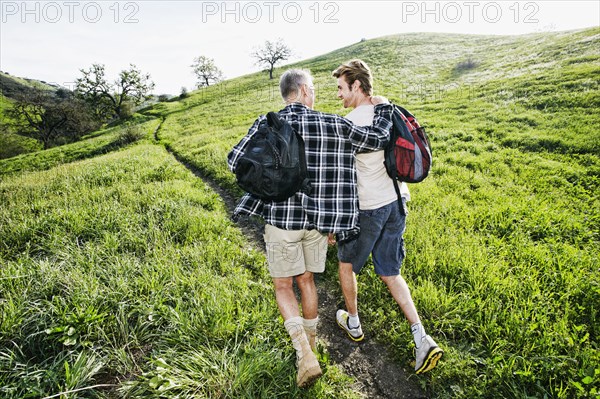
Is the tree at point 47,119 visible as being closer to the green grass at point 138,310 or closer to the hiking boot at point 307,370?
the green grass at point 138,310

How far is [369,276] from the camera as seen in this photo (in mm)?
4285

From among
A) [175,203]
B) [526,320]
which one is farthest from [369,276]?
[175,203]

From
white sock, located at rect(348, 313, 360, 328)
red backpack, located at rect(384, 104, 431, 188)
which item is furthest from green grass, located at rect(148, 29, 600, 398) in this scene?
red backpack, located at rect(384, 104, 431, 188)

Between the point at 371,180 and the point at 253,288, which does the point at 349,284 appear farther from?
the point at 253,288

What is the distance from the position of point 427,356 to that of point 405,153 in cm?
202

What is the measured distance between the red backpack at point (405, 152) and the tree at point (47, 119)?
55.1 metres

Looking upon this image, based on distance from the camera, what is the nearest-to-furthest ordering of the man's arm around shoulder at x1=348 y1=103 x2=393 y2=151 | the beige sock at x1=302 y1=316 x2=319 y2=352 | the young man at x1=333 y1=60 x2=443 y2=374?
the man's arm around shoulder at x1=348 y1=103 x2=393 y2=151
the young man at x1=333 y1=60 x2=443 y2=374
the beige sock at x1=302 y1=316 x2=319 y2=352

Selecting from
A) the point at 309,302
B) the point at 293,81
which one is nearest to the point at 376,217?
the point at 309,302

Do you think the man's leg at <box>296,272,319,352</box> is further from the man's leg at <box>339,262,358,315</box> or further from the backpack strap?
the backpack strap

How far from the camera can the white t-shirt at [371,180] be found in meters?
2.90

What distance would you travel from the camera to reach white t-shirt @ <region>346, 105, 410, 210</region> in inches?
114

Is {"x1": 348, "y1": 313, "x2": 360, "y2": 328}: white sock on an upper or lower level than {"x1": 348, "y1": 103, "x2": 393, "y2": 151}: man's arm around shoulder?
lower

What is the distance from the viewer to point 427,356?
2789 mm

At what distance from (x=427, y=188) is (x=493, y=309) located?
13.7 ft
